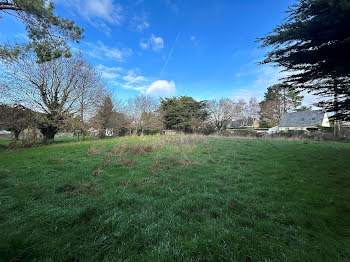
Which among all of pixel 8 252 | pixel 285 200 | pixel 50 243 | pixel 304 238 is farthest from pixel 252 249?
pixel 8 252

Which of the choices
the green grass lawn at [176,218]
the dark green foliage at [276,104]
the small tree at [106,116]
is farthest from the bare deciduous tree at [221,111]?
the green grass lawn at [176,218]

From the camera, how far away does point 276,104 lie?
34.6 metres

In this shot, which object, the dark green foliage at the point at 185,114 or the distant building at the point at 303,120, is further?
the dark green foliage at the point at 185,114

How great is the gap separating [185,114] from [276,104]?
74.7 feet

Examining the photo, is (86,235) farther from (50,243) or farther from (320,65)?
(320,65)

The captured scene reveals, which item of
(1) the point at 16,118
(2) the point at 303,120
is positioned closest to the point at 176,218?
(1) the point at 16,118

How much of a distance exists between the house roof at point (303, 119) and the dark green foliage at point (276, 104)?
343 cm

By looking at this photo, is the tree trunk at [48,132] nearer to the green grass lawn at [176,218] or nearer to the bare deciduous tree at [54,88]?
the bare deciduous tree at [54,88]

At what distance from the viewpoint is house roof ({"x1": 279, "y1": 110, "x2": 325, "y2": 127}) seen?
2855 centimetres

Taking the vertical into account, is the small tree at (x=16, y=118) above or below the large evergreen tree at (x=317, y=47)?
below

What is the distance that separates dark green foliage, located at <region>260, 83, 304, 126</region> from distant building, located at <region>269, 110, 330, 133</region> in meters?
3.42

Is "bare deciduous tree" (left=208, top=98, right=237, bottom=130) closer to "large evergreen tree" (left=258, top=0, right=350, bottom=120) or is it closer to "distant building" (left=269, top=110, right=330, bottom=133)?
"distant building" (left=269, top=110, right=330, bottom=133)

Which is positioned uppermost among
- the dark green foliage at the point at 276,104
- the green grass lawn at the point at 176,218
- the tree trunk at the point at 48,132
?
the dark green foliage at the point at 276,104

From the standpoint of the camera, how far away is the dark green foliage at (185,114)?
3120cm
